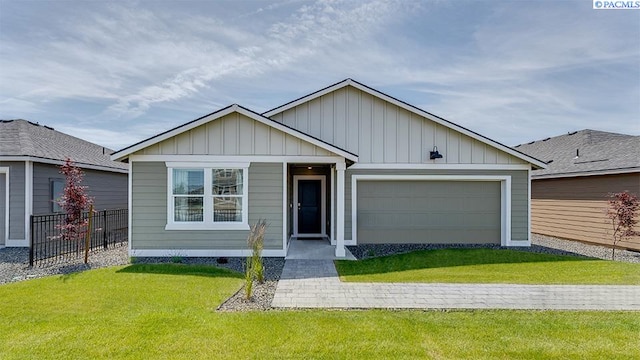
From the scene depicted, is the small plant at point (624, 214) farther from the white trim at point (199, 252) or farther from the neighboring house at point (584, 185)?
→ the white trim at point (199, 252)

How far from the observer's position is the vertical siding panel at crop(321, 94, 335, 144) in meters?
12.1

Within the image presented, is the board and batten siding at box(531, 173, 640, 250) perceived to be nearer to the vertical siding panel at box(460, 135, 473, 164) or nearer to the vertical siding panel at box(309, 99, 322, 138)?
the vertical siding panel at box(460, 135, 473, 164)

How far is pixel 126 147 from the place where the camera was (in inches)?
359

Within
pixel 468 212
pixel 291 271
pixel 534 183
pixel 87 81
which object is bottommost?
pixel 291 271

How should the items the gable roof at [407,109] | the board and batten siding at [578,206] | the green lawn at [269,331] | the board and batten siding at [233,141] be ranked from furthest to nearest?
1. the board and batten siding at [578,206]
2. the gable roof at [407,109]
3. the board and batten siding at [233,141]
4. the green lawn at [269,331]

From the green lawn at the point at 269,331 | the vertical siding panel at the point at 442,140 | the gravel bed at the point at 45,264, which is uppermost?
the vertical siding panel at the point at 442,140

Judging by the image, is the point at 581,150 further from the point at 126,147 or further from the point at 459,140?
the point at 126,147

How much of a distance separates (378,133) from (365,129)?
1.52 ft

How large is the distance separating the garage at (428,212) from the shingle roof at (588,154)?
3732 millimetres

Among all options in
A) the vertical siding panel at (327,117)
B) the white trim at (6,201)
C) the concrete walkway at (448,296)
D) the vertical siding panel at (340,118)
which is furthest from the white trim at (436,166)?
the white trim at (6,201)

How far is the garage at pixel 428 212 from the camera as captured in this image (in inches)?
471

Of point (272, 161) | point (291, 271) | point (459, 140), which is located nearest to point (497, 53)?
point (459, 140)

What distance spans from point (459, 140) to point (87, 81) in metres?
13.6

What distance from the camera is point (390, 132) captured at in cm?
1194
